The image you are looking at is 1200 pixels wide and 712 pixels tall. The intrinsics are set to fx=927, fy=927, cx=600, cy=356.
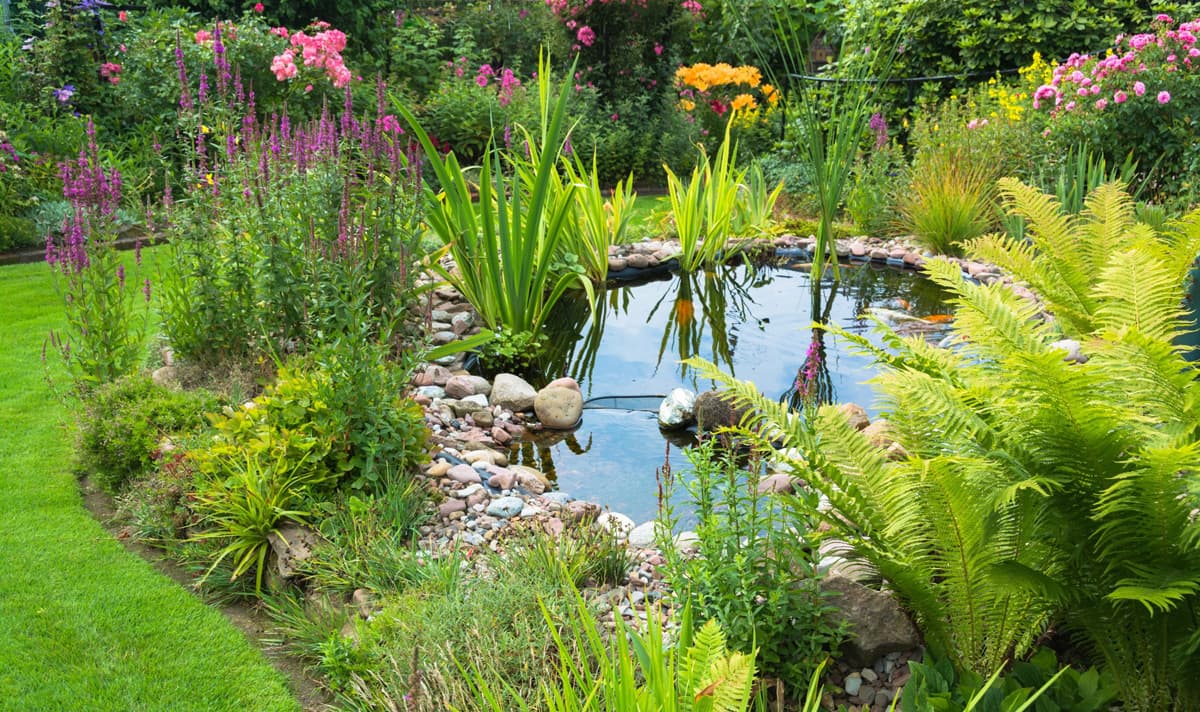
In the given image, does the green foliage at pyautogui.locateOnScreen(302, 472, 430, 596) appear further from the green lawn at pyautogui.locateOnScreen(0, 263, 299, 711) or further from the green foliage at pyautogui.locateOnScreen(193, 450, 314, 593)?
the green lawn at pyautogui.locateOnScreen(0, 263, 299, 711)

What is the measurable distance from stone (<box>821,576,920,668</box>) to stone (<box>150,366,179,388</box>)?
9.55 feet

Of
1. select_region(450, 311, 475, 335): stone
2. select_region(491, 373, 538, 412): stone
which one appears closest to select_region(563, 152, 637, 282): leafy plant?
select_region(450, 311, 475, 335): stone

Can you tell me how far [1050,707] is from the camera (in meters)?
1.85

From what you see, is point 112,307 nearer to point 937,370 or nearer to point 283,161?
point 283,161

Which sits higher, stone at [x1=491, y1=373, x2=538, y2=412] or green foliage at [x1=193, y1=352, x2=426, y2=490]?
green foliage at [x1=193, y1=352, x2=426, y2=490]

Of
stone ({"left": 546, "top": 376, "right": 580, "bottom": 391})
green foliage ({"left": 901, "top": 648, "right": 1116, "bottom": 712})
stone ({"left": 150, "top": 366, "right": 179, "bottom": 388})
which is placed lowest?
stone ({"left": 546, "top": 376, "right": 580, "bottom": 391})

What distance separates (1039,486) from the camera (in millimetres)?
1774

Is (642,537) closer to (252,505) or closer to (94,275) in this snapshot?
(252,505)

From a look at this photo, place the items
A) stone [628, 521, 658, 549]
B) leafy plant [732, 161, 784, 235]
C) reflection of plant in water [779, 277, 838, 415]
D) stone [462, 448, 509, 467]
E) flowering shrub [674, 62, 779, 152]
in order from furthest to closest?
flowering shrub [674, 62, 779, 152]
leafy plant [732, 161, 784, 235]
stone [462, 448, 509, 467]
stone [628, 521, 658, 549]
reflection of plant in water [779, 277, 838, 415]

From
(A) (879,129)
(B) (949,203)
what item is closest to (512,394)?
(B) (949,203)

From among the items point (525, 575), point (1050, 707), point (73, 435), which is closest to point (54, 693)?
point (525, 575)

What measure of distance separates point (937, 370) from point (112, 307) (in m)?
3.20

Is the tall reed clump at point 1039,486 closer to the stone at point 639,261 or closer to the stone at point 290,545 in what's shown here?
the stone at point 290,545

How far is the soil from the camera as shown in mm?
2486
